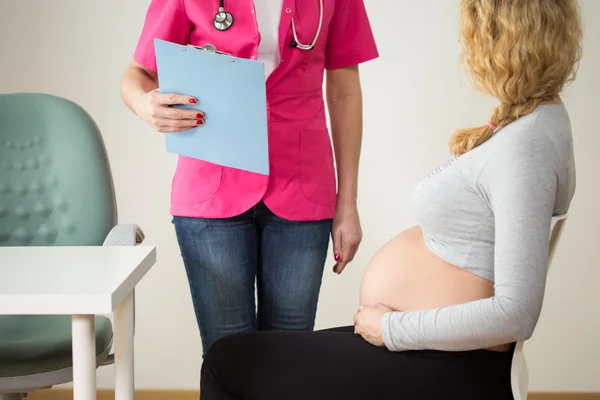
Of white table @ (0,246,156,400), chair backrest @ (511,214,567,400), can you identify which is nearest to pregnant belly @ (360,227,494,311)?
chair backrest @ (511,214,567,400)

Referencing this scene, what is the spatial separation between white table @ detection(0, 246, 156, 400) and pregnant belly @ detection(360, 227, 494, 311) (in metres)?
0.40

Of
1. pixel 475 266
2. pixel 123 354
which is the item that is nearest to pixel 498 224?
pixel 475 266

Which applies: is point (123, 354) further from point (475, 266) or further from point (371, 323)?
point (475, 266)

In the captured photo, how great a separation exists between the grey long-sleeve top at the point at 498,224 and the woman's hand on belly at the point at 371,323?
0.07 feet

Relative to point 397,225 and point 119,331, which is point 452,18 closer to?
point 397,225

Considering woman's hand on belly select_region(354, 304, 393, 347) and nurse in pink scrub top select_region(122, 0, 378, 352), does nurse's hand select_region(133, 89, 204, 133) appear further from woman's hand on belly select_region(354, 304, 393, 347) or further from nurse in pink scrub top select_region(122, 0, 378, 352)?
woman's hand on belly select_region(354, 304, 393, 347)

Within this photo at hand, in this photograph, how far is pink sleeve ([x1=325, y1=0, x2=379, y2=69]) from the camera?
150cm

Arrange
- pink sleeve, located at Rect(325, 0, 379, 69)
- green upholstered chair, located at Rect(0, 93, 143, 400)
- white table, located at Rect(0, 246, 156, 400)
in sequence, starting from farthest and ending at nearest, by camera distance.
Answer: green upholstered chair, located at Rect(0, 93, 143, 400), pink sleeve, located at Rect(325, 0, 379, 69), white table, located at Rect(0, 246, 156, 400)

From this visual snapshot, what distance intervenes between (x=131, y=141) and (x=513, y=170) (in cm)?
171

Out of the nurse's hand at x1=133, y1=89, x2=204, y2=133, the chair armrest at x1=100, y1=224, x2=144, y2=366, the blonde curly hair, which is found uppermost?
the blonde curly hair

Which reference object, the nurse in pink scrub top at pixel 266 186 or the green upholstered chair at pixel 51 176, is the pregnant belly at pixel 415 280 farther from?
the green upholstered chair at pixel 51 176

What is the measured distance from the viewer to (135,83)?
143cm

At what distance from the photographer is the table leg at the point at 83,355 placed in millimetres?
974

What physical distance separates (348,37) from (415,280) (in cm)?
56
